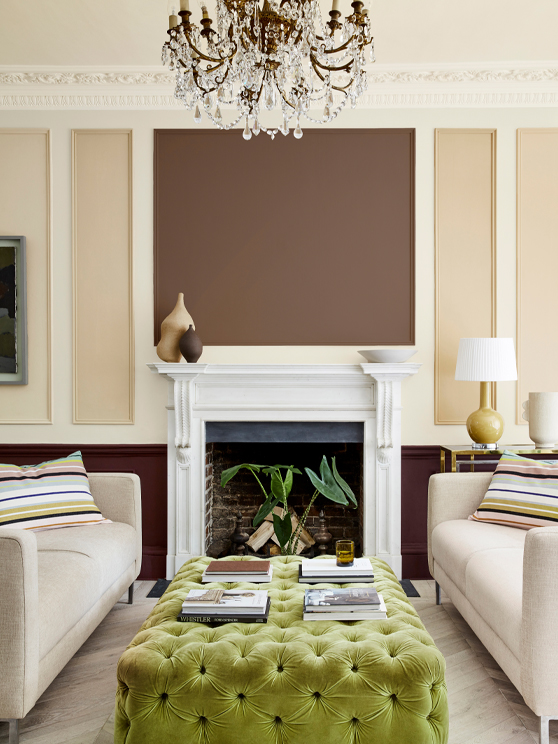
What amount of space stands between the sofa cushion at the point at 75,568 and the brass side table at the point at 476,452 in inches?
68.6

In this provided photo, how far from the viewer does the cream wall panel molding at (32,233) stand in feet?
11.2

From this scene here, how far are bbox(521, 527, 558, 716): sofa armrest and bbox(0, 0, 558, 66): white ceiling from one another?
253cm

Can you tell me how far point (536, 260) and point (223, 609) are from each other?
9.16 ft

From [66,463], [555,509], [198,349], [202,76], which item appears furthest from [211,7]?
[555,509]

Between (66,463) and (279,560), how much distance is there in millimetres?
1237

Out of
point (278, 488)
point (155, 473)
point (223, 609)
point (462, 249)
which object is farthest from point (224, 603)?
point (462, 249)

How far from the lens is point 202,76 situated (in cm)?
184

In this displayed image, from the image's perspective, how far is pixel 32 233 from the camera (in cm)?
341

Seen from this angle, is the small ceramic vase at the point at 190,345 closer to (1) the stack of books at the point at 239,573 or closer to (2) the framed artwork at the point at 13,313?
(2) the framed artwork at the point at 13,313

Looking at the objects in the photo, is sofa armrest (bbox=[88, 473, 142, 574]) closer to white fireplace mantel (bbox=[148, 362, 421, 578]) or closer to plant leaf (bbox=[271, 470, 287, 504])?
white fireplace mantel (bbox=[148, 362, 421, 578])

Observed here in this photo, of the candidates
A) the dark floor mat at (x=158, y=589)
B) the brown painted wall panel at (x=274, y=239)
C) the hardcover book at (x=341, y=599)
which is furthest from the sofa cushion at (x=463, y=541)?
the dark floor mat at (x=158, y=589)

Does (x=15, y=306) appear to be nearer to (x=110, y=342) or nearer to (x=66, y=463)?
(x=110, y=342)

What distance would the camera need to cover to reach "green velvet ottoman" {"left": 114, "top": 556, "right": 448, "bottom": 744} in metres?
1.41

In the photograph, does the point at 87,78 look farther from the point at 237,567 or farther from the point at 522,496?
the point at 522,496
